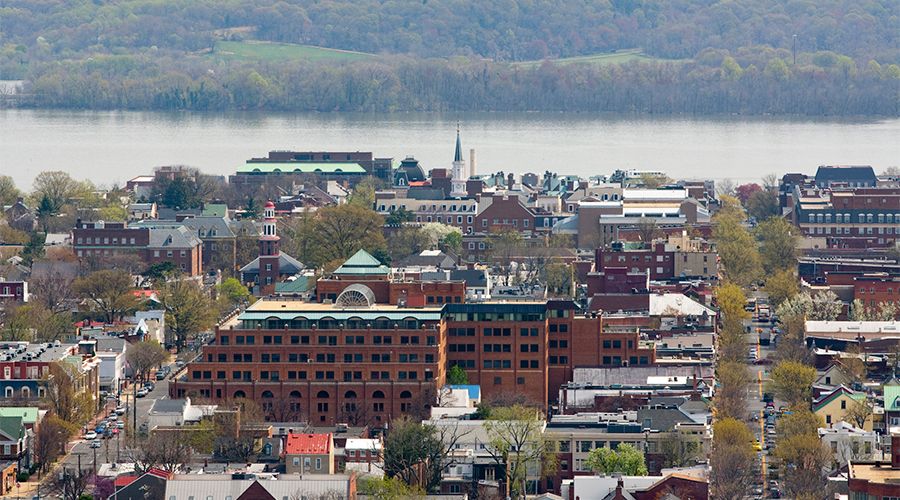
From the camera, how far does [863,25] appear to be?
7589 inches

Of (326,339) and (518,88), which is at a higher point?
(326,339)

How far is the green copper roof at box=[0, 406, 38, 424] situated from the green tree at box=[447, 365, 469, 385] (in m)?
7.14

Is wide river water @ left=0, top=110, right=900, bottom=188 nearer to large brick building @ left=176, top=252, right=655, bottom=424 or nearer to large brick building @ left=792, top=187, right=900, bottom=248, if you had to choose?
large brick building @ left=792, top=187, right=900, bottom=248

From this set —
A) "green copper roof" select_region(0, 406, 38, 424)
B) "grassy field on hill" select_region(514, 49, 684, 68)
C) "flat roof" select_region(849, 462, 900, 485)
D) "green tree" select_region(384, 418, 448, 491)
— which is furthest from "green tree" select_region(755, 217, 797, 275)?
"grassy field on hill" select_region(514, 49, 684, 68)

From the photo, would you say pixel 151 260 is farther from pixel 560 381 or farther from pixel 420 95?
pixel 420 95

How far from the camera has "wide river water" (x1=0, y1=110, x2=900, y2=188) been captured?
120 m

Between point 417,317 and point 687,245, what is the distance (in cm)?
1944

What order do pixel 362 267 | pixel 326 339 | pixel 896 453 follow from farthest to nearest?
1. pixel 362 267
2. pixel 326 339
3. pixel 896 453

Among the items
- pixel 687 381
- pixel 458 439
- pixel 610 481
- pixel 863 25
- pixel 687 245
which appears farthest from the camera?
pixel 863 25

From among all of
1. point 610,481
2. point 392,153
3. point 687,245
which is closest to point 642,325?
point 687,245

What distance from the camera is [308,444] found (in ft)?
137

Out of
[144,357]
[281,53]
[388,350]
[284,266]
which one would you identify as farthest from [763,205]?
[281,53]

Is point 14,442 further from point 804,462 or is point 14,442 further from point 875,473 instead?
point 875,473

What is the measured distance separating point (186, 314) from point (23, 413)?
43.1ft
